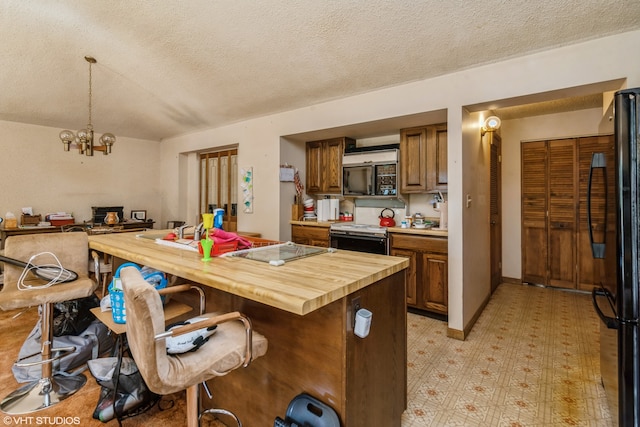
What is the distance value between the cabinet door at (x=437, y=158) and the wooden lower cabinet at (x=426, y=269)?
659mm

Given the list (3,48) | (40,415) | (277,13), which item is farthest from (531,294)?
(3,48)

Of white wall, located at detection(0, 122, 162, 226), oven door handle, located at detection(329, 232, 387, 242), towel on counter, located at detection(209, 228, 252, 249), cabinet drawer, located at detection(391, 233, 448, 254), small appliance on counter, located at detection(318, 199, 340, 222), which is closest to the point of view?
towel on counter, located at detection(209, 228, 252, 249)

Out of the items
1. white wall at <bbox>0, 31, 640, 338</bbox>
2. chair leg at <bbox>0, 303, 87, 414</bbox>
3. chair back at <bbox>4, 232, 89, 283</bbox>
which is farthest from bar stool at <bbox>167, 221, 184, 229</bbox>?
chair leg at <bbox>0, 303, 87, 414</bbox>

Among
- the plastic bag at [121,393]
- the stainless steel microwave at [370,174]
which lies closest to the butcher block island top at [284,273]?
the plastic bag at [121,393]

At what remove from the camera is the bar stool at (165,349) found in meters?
1.01

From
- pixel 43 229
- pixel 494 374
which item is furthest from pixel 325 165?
pixel 43 229

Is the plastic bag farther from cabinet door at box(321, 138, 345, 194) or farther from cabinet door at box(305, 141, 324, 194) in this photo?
cabinet door at box(305, 141, 324, 194)

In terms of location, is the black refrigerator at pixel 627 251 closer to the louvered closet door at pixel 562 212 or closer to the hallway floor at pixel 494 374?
the hallway floor at pixel 494 374

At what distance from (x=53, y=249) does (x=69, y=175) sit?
3.76 meters

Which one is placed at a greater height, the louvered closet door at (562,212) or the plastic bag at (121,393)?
the louvered closet door at (562,212)

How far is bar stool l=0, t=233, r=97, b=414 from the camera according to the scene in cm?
185

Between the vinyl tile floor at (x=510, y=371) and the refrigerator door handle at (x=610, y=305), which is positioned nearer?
the refrigerator door handle at (x=610, y=305)

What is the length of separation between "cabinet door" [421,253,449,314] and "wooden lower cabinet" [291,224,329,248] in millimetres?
1283

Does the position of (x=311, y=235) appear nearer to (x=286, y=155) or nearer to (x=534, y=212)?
(x=286, y=155)
